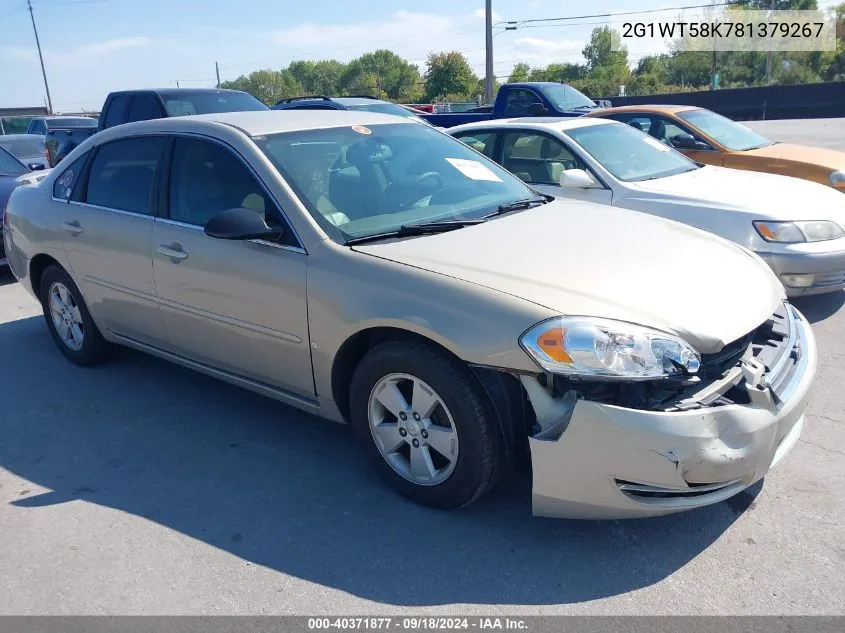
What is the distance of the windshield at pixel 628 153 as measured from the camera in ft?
21.0

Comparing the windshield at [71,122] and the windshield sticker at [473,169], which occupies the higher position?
the windshield sticker at [473,169]

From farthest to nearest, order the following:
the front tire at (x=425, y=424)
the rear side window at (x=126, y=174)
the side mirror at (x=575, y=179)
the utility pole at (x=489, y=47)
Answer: the utility pole at (x=489, y=47), the side mirror at (x=575, y=179), the rear side window at (x=126, y=174), the front tire at (x=425, y=424)

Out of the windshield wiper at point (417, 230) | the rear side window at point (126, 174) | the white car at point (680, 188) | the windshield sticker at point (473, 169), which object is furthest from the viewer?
the white car at point (680, 188)

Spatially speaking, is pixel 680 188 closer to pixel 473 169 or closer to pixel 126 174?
pixel 473 169

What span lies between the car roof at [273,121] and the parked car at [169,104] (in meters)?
5.97

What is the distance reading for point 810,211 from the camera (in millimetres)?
5578

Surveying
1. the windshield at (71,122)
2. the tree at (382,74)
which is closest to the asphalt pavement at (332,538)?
the windshield at (71,122)

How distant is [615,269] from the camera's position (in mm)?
3143

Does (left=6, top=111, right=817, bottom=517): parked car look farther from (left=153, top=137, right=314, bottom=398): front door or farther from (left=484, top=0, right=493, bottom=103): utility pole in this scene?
(left=484, top=0, right=493, bottom=103): utility pole

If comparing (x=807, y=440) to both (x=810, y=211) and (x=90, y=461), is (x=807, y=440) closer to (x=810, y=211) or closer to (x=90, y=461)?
(x=810, y=211)

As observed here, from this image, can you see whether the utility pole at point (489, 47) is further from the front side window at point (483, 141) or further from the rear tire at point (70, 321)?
the rear tire at point (70, 321)

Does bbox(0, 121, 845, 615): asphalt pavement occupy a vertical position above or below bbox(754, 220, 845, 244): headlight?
below

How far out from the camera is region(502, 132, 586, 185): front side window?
21.3 feet

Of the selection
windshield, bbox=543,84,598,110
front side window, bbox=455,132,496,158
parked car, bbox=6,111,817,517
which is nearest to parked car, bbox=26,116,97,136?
windshield, bbox=543,84,598,110
